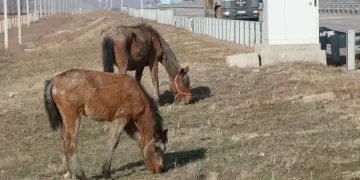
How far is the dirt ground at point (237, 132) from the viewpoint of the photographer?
9648mm

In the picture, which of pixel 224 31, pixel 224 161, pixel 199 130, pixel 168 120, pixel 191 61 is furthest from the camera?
pixel 224 31

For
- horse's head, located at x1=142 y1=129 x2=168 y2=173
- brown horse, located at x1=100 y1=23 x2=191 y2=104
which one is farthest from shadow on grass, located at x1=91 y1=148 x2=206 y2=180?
brown horse, located at x1=100 y1=23 x2=191 y2=104

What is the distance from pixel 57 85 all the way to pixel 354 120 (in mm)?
4932

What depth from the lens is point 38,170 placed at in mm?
11164

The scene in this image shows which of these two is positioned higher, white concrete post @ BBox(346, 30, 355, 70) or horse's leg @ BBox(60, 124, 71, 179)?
white concrete post @ BBox(346, 30, 355, 70)

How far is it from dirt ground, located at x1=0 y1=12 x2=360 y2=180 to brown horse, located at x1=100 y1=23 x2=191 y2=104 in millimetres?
512

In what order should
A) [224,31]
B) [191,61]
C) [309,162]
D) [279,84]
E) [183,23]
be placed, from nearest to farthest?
[309,162]
[279,84]
[191,61]
[224,31]
[183,23]

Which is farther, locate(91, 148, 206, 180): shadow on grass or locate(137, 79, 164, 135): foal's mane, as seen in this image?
locate(91, 148, 206, 180): shadow on grass

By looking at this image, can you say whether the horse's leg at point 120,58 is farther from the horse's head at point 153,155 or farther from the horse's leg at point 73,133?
the horse's leg at point 73,133

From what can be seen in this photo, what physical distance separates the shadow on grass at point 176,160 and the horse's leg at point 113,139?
0.67 feet

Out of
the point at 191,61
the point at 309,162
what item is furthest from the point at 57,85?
the point at 191,61

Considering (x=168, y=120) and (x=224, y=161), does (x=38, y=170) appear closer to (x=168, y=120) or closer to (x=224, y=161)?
(x=224, y=161)

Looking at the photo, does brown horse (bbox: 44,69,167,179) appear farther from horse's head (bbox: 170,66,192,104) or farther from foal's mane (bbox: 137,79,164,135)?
horse's head (bbox: 170,66,192,104)

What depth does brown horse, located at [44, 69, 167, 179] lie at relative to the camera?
9.85m
